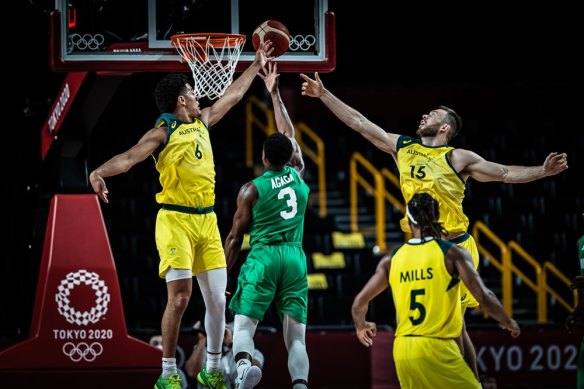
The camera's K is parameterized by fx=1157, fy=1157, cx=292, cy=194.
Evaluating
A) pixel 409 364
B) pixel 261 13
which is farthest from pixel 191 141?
pixel 261 13

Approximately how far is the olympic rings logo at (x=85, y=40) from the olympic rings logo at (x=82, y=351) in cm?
293

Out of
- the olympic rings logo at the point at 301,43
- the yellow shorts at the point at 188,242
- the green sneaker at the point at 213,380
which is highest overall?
the olympic rings logo at the point at 301,43

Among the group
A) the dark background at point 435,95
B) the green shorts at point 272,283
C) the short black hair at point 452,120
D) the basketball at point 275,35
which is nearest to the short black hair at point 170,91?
the basketball at point 275,35

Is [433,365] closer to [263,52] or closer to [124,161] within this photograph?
[124,161]

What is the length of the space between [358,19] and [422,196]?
43.1ft

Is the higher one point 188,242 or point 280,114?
point 280,114

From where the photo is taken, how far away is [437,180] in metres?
9.42

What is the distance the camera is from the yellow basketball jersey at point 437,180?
30.9 ft

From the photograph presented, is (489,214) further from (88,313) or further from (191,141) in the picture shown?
(191,141)

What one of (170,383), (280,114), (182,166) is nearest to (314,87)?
(280,114)

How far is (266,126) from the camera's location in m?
21.0

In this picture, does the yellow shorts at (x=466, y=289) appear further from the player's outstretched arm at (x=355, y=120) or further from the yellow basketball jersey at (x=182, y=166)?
the yellow basketball jersey at (x=182, y=166)

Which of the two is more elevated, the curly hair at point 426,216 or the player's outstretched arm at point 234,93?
the player's outstretched arm at point 234,93

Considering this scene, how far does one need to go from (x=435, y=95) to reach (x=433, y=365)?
15.5 meters
